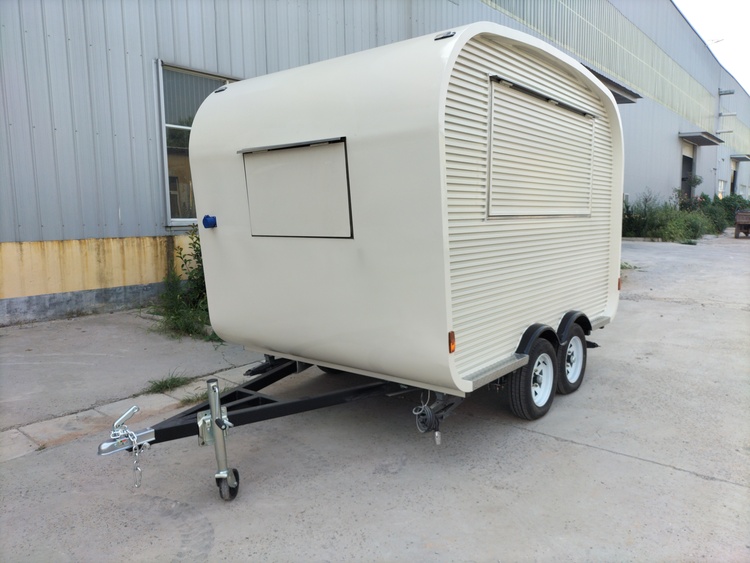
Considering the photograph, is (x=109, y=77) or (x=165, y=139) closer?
(x=109, y=77)

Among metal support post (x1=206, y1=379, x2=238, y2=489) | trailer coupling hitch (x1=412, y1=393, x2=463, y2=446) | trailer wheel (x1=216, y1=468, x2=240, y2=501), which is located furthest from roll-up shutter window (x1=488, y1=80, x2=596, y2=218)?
trailer wheel (x1=216, y1=468, x2=240, y2=501)

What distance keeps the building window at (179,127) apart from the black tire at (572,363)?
6.16 meters

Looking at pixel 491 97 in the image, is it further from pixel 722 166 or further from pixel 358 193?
pixel 722 166

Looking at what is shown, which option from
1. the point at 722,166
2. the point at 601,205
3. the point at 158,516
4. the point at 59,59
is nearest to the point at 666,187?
the point at 722,166

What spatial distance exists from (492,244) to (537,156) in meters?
1.02

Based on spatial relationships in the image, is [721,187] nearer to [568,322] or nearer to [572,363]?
[572,363]

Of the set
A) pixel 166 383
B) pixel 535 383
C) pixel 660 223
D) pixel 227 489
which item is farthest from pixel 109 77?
pixel 660 223

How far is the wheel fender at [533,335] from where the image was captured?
14.6 feet

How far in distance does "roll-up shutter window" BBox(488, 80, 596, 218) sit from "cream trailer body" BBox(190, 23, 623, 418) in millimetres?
20

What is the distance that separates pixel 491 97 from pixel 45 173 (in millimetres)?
6102

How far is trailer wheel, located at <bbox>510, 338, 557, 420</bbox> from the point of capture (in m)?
4.54

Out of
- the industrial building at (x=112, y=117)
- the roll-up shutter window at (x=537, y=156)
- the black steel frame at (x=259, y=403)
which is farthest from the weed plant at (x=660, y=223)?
the black steel frame at (x=259, y=403)

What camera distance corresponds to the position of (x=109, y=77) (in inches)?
316

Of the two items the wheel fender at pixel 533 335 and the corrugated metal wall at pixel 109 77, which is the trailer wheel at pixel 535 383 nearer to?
the wheel fender at pixel 533 335
